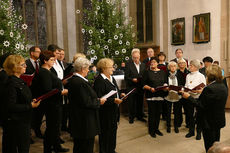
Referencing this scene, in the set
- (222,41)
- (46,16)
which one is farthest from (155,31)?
(46,16)

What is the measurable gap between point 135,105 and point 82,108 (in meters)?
3.12

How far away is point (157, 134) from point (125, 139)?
0.71 m

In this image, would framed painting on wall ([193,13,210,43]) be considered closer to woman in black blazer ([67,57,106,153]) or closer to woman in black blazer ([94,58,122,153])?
woman in black blazer ([94,58,122,153])

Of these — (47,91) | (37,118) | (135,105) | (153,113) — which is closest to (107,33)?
(135,105)

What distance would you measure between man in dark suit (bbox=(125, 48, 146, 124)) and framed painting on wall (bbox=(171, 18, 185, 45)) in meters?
3.96

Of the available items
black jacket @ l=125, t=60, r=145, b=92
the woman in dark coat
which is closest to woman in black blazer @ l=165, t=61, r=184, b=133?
the woman in dark coat

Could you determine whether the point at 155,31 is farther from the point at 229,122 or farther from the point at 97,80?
the point at 97,80

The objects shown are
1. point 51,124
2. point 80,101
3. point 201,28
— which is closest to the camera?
point 80,101

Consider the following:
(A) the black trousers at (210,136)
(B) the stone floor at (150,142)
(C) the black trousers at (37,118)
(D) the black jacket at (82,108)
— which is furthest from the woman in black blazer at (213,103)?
(C) the black trousers at (37,118)

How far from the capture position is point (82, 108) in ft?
8.72

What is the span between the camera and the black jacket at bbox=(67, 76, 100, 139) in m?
2.61

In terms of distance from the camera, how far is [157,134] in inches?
181

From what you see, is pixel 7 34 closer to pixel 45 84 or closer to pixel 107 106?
pixel 45 84

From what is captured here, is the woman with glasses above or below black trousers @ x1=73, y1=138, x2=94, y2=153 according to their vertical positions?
above
